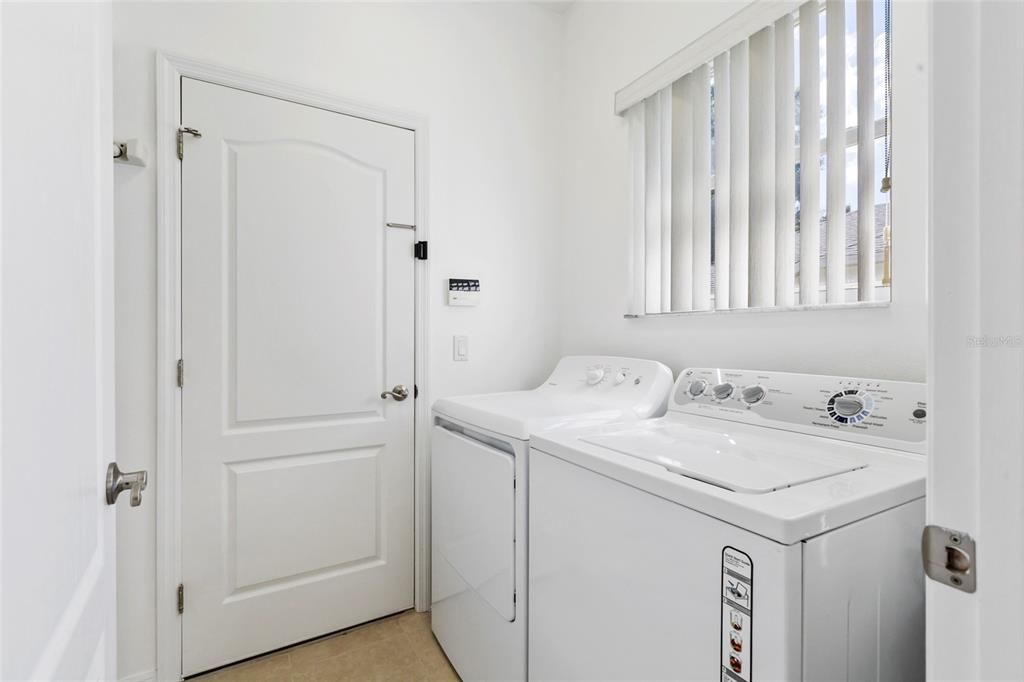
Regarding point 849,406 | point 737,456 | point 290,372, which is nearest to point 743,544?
point 737,456

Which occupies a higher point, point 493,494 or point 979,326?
point 979,326

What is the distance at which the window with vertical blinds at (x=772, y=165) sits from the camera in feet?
4.25

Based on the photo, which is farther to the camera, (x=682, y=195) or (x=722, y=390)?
(x=682, y=195)

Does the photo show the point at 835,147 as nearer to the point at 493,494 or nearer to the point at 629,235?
the point at 629,235

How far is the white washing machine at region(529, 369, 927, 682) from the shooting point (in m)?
0.71

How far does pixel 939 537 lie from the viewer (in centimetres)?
42

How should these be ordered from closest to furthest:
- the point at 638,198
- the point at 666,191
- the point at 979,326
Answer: the point at 979,326 → the point at 666,191 → the point at 638,198

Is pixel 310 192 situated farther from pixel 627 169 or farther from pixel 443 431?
pixel 627 169

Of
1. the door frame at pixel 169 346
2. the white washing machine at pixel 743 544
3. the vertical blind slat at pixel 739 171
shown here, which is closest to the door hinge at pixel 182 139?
the door frame at pixel 169 346

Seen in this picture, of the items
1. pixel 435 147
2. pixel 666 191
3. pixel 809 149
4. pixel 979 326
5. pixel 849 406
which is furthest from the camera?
pixel 435 147

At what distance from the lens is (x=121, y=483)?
0.74m

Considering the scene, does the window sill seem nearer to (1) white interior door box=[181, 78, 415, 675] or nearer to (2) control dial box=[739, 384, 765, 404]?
(2) control dial box=[739, 384, 765, 404]

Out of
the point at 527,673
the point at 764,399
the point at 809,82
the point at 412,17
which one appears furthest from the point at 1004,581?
the point at 412,17

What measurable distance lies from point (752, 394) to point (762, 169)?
2.45ft
